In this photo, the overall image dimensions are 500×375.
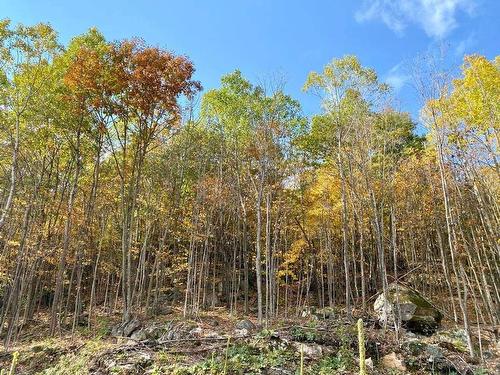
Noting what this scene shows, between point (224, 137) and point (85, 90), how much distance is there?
5850 mm

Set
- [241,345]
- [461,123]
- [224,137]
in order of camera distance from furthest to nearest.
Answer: [224,137]
[461,123]
[241,345]

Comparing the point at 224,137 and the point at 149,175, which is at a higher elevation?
the point at 224,137

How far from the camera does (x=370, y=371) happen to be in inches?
245

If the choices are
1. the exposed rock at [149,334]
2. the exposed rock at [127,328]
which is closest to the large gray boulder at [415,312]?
the exposed rock at [149,334]

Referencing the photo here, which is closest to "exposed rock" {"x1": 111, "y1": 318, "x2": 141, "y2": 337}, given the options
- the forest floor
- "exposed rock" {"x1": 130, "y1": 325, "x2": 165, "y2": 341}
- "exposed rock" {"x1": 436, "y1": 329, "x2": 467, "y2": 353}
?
"exposed rock" {"x1": 130, "y1": 325, "x2": 165, "y2": 341}

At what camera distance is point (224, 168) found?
57.3 ft

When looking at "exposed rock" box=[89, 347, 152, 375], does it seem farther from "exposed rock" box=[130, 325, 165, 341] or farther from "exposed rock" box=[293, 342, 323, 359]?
"exposed rock" box=[130, 325, 165, 341]

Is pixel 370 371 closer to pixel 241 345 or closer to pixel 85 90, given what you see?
pixel 241 345

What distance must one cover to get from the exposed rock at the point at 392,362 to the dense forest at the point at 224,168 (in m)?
1.79

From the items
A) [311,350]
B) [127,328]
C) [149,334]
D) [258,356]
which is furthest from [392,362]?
[127,328]

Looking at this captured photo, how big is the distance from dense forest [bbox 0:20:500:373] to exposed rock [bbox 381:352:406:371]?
1789mm

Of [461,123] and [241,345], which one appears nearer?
[241,345]

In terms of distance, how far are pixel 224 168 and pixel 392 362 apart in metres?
12.0

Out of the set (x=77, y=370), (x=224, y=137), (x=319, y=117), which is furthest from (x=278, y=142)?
(x=77, y=370)
